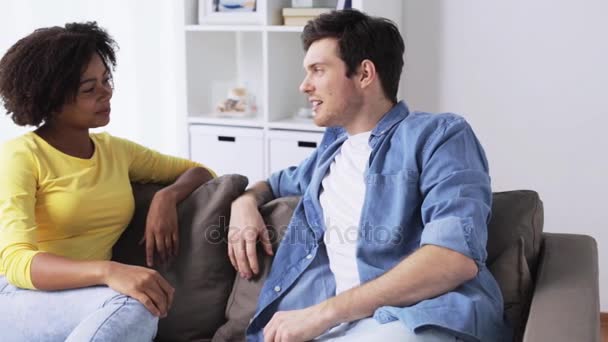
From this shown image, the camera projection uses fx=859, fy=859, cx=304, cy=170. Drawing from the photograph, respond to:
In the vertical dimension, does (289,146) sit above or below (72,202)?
below

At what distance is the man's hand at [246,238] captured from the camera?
2078 millimetres

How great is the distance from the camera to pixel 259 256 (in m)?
2.13

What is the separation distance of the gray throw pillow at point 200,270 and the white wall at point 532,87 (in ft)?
5.00

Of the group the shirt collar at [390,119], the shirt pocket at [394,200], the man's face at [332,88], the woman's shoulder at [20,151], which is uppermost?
the man's face at [332,88]

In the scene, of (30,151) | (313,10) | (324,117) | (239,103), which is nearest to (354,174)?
(324,117)

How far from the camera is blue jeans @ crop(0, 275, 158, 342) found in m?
1.82

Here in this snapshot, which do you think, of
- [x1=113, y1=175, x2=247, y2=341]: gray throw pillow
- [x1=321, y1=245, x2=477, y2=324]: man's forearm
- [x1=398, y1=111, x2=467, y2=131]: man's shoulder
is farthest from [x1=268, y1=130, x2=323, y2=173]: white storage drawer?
[x1=321, y1=245, x2=477, y2=324]: man's forearm

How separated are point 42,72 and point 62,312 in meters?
0.58

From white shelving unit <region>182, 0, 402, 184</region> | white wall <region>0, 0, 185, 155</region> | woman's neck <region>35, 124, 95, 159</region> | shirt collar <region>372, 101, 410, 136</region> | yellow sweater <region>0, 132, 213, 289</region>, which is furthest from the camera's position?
white wall <region>0, 0, 185, 155</region>

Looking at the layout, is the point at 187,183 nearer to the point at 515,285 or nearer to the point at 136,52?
the point at 515,285

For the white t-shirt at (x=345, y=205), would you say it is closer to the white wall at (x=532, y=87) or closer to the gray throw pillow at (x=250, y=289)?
the gray throw pillow at (x=250, y=289)

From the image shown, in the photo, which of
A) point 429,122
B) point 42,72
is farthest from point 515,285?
point 42,72

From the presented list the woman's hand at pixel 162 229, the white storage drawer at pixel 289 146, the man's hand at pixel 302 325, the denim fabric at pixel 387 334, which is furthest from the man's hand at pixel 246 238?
the white storage drawer at pixel 289 146

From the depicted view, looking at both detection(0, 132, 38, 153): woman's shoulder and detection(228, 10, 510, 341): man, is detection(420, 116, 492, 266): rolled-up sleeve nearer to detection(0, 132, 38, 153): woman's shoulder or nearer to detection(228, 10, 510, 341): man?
detection(228, 10, 510, 341): man
